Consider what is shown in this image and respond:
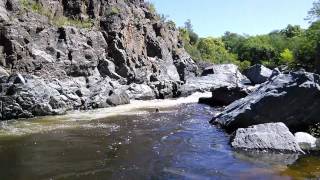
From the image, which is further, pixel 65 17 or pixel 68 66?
pixel 65 17

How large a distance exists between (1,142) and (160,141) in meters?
6.41

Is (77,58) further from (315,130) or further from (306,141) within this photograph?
(306,141)

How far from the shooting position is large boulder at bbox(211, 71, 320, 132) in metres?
17.9

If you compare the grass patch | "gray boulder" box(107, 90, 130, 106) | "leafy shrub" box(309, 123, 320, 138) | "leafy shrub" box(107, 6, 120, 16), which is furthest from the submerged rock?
"leafy shrub" box(107, 6, 120, 16)

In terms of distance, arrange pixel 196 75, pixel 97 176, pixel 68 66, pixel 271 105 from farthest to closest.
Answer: pixel 196 75 < pixel 68 66 < pixel 271 105 < pixel 97 176

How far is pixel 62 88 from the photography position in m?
29.5

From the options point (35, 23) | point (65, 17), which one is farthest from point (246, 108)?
point (65, 17)

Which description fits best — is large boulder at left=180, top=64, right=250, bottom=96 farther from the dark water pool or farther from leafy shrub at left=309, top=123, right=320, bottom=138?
leafy shrub at left=309, top=123, right=320, bottom=138

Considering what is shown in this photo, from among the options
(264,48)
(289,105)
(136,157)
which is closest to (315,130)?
(289,105)

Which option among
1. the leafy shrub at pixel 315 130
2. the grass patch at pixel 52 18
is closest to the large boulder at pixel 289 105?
the leafy shrub at pixel 315 130

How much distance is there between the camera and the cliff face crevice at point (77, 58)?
1039 inches

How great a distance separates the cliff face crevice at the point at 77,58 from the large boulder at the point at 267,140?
1422 cm

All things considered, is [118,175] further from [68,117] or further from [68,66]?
[68,66]

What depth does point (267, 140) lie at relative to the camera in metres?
15.3
